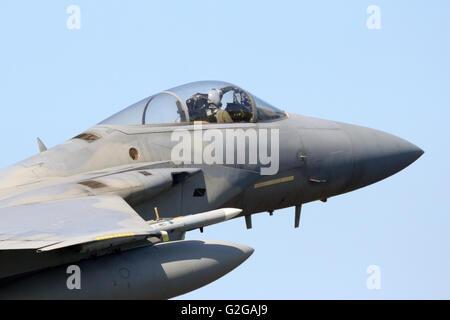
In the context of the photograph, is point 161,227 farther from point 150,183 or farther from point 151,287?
point 150,183

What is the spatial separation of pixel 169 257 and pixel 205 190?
2102 mm

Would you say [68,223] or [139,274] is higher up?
[68,223]

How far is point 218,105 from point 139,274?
413 cm

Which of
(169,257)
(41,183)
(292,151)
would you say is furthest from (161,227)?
(292,151)

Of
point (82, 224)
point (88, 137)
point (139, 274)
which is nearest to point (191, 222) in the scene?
point (139, 274)

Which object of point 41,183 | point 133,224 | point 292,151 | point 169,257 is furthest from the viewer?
point 292,151

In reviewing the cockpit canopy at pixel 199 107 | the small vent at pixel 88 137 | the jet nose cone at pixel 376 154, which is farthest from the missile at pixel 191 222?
the jet nose cone at pixel 376 154

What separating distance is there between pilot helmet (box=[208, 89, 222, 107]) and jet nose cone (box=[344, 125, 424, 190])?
2.42 m

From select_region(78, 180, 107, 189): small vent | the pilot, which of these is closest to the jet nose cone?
the pilot

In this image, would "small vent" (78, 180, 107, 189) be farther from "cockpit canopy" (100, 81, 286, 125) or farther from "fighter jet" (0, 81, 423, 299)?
"cockpit canopy" (100, 81, 286, 125)

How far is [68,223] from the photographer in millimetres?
9133

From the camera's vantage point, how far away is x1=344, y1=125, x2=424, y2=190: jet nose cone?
14.0 metres

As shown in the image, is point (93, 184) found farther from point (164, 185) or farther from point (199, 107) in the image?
point (199, 107)

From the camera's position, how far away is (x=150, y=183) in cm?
1112
